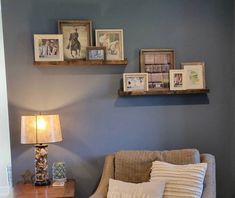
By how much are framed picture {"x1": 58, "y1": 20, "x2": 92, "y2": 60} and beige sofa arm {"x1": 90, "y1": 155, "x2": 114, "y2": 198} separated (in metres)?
0.97

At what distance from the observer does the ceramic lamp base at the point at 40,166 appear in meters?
2.74

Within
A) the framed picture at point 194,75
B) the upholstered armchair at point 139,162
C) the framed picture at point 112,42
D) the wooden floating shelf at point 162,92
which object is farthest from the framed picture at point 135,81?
the upholstered armchair at point 139,162

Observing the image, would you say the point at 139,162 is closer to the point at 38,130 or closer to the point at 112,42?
the point at 38,130

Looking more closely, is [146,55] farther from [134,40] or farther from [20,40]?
[20,40]

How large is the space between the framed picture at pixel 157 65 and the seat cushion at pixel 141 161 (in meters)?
0.67

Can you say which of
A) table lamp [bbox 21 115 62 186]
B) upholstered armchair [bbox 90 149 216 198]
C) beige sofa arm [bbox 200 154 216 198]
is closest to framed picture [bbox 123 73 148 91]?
upholstered armchair [bbox 90 149 216 198]

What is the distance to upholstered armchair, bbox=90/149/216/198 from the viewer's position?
2604 mm

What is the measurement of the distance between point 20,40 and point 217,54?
1882 millimetres

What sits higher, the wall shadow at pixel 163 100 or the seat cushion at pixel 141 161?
the wall shadow at pixel 163 100

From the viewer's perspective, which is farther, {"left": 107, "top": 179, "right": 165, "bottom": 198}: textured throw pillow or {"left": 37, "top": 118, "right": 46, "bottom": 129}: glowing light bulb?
{"left": 37, "top": 118, "right": 46, "bottom": 129}: glowing light bulb

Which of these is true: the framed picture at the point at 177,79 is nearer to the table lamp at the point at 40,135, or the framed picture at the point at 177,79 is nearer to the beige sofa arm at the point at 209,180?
the beige sofa arm at the point at 209,180

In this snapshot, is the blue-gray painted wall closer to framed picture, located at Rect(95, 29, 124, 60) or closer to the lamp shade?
framed picture, located at Rect(95, 29, 124, 60)

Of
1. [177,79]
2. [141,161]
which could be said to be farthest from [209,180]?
[177,79]

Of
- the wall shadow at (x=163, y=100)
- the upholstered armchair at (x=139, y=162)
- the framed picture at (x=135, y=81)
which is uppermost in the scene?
the framed picture at (x=135, y=81)
